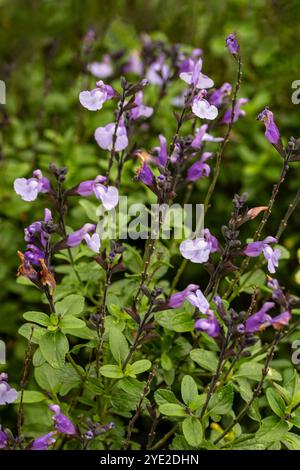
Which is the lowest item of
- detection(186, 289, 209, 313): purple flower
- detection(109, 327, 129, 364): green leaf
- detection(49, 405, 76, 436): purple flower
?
detection(49, 405, 76, 436): purple flower

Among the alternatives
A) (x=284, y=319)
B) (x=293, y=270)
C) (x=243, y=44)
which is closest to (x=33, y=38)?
(x=243, y=44)

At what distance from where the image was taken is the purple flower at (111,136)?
194cm

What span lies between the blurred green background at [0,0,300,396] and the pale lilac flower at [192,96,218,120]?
98cm

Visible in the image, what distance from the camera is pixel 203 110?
1770mm

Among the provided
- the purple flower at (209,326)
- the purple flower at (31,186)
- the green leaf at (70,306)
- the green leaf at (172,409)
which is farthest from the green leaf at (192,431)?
the purple flower at (31,186)

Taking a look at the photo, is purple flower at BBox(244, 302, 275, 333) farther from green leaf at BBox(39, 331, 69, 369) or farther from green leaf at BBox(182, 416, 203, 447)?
green leaf at BBox(39, 331, 69, 369)

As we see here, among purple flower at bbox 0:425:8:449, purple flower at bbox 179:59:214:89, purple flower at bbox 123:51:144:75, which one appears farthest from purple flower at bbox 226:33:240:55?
purple flower at bbox 123:51:144:75

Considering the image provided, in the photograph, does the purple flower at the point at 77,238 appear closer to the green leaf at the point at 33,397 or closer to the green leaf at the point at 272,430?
the green leaf at the point at 33,397

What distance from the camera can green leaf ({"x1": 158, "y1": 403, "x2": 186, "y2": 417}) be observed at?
1.68m

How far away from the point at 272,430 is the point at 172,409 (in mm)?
269

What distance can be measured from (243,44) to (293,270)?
5.05 ft

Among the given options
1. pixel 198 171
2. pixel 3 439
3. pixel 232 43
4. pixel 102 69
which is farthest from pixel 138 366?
pixel 102 69

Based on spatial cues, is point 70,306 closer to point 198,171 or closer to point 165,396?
point 165,396
